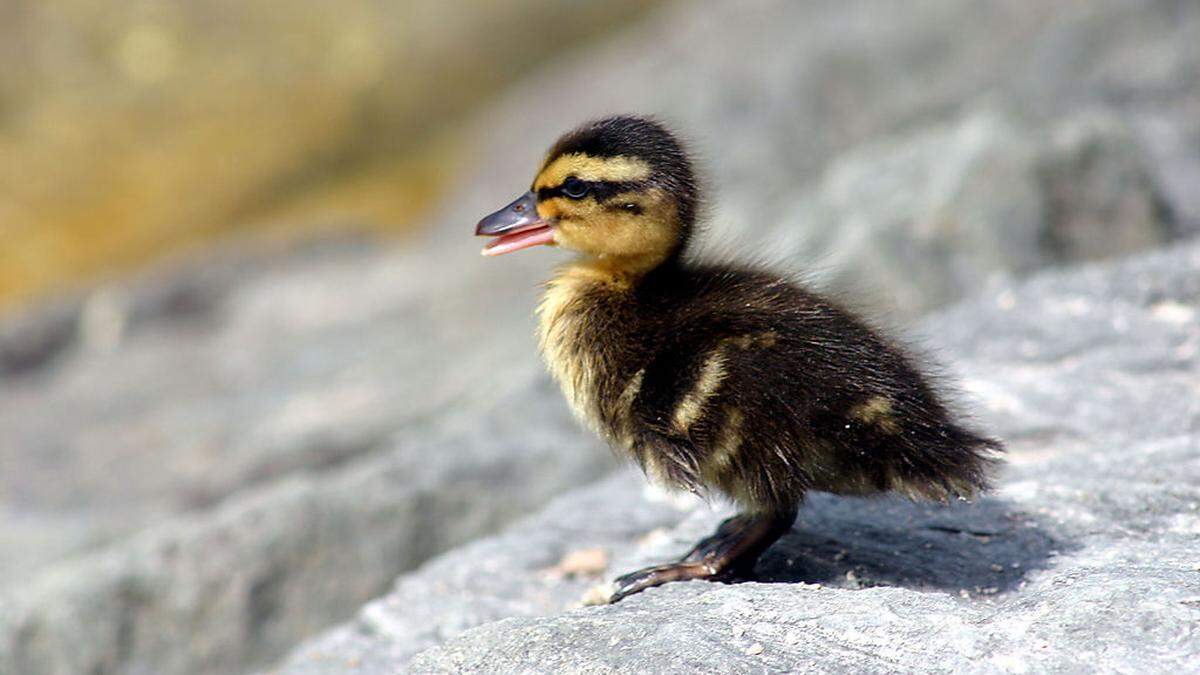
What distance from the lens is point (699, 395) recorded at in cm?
291

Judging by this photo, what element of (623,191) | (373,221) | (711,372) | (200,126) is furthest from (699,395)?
(200,126)

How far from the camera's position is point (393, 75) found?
12.0 meters

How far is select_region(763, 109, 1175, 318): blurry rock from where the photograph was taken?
17.9 feet

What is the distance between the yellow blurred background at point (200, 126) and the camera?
11008 mm

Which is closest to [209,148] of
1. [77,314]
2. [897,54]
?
[77,314]

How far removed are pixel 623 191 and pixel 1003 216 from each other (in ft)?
8.77

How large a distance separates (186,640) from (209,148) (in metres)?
7.37

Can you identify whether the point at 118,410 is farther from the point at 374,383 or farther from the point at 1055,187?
the point at 1055,187

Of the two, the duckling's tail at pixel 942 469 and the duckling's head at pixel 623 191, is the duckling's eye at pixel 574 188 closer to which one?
the duckling's head at pixel 623 191

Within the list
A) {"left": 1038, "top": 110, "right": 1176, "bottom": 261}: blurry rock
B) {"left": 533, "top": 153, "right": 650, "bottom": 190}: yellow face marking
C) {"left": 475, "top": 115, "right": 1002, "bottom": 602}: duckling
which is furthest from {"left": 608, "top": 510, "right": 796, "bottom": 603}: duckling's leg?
{"left": 1038, "top": 110, "right": 1176, "bottom": 261}: blurry rock

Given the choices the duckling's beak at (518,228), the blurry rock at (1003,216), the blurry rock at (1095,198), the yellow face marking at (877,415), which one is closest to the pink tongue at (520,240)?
the duckling's beak at (518,228)

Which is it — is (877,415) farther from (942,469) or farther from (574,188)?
(574,188)

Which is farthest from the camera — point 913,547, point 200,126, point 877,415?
point 200,126

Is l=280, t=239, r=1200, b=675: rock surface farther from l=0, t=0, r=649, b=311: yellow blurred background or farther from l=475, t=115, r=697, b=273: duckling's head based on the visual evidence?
l=0, t=0, r=649, b=311: yellow blurred background
